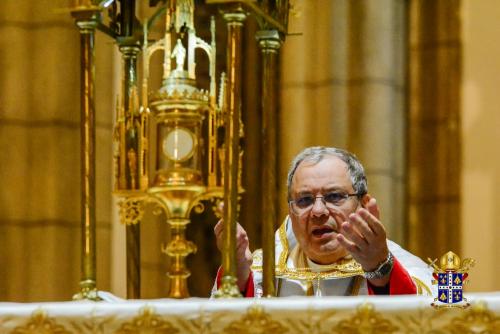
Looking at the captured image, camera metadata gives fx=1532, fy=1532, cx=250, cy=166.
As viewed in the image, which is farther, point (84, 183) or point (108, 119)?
point (108, 119)

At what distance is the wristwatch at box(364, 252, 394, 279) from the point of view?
14.9ft

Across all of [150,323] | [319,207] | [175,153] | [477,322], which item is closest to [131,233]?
[175,153]

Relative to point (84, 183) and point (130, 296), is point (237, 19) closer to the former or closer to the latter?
point (84, 183)

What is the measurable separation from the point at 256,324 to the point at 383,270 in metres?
1.25

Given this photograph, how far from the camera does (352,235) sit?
14.3 feet

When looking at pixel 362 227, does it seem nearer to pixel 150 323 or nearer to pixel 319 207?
pixel 319 207

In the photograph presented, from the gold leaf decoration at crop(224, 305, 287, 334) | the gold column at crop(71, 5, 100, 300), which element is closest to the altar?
the gold leaf decoration at crop(224, 305, 287, 334)

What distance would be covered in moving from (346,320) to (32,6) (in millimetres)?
3915

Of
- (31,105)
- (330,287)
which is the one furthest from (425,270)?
(31,105)

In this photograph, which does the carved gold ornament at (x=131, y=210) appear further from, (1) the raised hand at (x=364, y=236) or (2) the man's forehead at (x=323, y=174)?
(2) the man's forehead at (x=323, y=174)

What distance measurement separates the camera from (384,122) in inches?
268

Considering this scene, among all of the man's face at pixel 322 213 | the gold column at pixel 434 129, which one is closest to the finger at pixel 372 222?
the man's face at pixel 322 213

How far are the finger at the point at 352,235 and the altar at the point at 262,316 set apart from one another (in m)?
0.94

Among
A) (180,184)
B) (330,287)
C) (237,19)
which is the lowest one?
(330,287)
